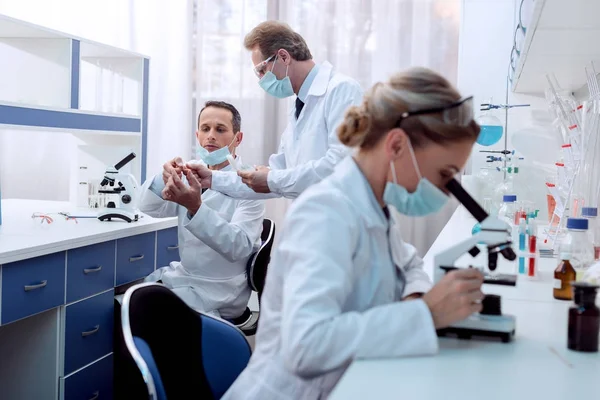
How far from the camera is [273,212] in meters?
3.99

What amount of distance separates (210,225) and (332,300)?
4.58 feet

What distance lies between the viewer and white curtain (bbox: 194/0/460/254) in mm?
3730

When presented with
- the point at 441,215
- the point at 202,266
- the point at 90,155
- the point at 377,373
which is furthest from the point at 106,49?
the point at 377,373

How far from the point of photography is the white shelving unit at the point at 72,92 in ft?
9.13

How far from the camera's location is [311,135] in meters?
2.40

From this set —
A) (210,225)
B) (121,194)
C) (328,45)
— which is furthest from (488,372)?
(328,45)

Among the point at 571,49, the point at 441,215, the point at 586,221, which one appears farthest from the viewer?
the point at 441,215

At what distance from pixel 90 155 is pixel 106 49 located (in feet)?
1.68

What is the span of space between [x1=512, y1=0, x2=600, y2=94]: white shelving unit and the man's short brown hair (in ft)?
2.46

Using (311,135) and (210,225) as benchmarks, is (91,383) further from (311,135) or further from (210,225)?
(311,135)

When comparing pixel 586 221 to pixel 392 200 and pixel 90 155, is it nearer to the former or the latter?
pixel 392 200

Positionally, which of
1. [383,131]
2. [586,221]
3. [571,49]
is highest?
[571,49]

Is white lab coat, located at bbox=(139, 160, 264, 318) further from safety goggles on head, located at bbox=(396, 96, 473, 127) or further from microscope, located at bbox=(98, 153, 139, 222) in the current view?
safety goggles on head, located at bbox=(396, 96, 473, 127)

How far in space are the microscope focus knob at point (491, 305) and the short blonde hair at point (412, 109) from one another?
0.90 feet
